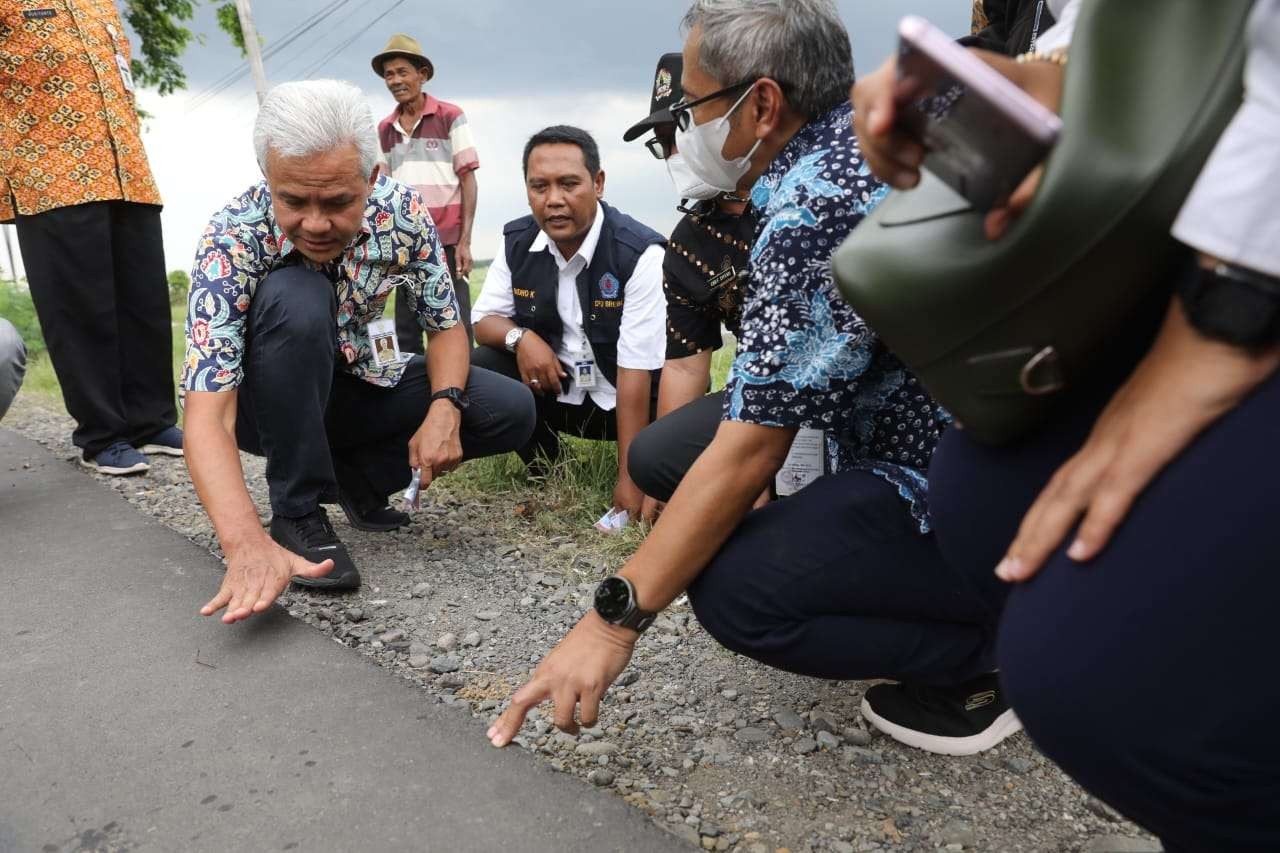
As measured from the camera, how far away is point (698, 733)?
1868 mm

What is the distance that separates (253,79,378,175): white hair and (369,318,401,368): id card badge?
62cm

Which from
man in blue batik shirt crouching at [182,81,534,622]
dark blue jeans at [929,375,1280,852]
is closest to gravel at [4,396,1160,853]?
man in blue batik shirt crouching at [182,81,534,622]

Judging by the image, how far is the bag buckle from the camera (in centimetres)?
100

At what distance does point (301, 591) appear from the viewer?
8.47 feet

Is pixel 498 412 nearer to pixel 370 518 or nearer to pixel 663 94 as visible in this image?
pixel 370 518

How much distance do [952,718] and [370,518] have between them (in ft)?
6.66

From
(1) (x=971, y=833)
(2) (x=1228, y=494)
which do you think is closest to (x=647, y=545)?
(1) (x=971, y=833)

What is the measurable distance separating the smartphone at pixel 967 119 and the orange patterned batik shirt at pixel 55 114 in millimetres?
3798

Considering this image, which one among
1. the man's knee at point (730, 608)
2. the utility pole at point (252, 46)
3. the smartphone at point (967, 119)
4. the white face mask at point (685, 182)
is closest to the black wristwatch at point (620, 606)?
the man's knee at point (730, 608)

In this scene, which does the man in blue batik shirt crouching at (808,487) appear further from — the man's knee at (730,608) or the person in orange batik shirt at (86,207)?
the person in orange batik shirt at (86,207)

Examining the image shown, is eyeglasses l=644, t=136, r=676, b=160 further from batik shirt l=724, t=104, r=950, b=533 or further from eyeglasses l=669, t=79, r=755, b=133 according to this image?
batik shirt l=724, t=104, r=950, b=533

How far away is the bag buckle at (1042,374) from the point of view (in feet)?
3.28

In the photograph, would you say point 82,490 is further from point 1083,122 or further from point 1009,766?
point 1083,122

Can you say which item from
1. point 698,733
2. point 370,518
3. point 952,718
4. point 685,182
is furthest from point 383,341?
point 952,718
